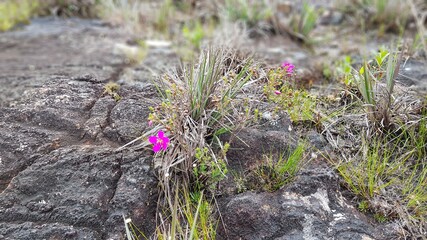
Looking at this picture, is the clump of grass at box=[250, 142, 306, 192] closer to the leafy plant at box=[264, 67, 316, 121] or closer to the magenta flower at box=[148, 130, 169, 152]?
the leafy plant at box=[264, 67, 316, 121]

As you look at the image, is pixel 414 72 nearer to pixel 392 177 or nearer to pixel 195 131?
pixel 392 177

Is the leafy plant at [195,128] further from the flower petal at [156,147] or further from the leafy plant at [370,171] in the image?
the leafy plant at [370,171]

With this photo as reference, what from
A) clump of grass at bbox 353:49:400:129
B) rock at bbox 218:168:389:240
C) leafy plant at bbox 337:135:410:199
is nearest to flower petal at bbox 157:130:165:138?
rock at bbox 218:168:389:240

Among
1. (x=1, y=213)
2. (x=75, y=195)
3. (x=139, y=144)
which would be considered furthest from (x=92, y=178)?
(x=1, y=213)

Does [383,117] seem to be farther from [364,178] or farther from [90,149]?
[90,149]

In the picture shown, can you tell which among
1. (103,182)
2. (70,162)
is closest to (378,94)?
(103,182)

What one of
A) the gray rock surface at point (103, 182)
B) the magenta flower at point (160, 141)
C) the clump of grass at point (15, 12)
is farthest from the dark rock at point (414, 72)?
the clump of grass at point (15, 12)
